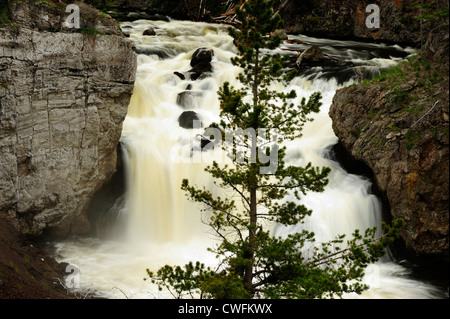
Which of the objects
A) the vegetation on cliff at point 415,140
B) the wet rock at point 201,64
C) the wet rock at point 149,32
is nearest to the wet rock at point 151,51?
the wet rock at point 201,64

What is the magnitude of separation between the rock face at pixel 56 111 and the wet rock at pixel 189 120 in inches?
111

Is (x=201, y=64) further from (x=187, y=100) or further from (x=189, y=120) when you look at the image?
(x=189, y=120)

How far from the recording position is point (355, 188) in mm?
12438

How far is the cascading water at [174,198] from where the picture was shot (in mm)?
10516

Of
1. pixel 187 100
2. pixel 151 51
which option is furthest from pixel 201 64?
pixel 187 100

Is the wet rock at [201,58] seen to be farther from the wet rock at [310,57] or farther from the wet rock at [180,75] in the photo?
the wet rock at [310,57]

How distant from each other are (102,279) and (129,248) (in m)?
2.03

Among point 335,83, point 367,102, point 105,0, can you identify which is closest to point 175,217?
point 367,102

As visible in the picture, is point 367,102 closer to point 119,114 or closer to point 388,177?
point 388,177

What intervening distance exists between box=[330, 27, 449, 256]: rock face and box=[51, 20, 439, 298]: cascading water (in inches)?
39.5

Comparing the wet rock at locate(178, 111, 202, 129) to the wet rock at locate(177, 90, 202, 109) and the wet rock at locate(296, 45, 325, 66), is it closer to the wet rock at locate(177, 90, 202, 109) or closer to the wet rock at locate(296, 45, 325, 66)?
the wet rock at locate(177, 90, 202, 109)

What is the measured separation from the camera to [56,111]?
1166 cm

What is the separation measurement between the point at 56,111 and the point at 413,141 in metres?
9.71
